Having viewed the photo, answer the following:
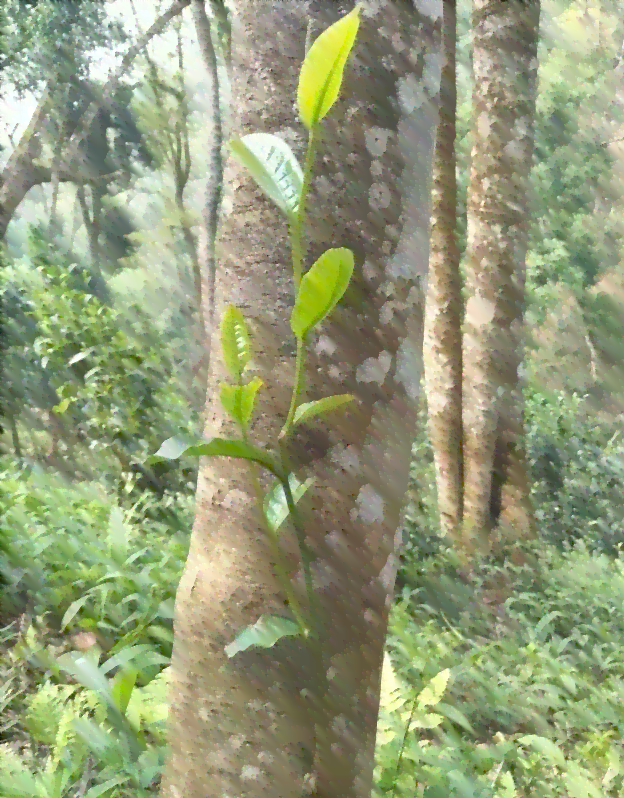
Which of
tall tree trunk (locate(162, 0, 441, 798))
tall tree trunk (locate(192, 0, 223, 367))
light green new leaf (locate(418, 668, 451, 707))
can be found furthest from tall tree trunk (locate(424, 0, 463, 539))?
tall tree trunk (locate(162, 0, 441, 798))

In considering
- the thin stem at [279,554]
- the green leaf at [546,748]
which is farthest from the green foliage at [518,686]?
the thin stem at [279,554]

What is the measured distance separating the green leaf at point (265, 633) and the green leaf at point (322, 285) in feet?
0.61

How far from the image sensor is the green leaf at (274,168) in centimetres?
29

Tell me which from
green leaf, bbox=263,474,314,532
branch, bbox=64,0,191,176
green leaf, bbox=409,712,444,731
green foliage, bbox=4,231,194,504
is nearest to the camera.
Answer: green leaf, bbox=263,474,314,532

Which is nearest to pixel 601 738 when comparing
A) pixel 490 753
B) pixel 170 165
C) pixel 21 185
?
pixel 490 753

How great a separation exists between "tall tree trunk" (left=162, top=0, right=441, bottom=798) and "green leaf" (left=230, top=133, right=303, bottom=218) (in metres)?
0.15

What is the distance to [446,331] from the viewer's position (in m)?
1.88

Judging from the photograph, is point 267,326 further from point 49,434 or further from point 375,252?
point 49,434

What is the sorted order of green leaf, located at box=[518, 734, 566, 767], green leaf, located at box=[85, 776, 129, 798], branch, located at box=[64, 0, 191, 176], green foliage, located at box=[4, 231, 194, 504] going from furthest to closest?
green foliage, located at box=[4, 231, 194, 504] < branch, located at box=[64, 0, 191, 176] < green leaf, located at box=[518, 734, 566, 767] < green leaf, located at box=[85, 776, 129, 798]

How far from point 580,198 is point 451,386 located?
1170 millimetres

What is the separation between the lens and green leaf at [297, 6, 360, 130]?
0.25 meters

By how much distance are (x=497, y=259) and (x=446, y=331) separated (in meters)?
0.27

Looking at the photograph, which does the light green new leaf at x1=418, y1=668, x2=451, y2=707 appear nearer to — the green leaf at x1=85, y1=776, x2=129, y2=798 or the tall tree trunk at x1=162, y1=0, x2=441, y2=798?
the tall tree trunk at x1=162, y1=0, x2=441, y2=798

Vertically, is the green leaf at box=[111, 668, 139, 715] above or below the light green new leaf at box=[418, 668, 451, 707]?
above
